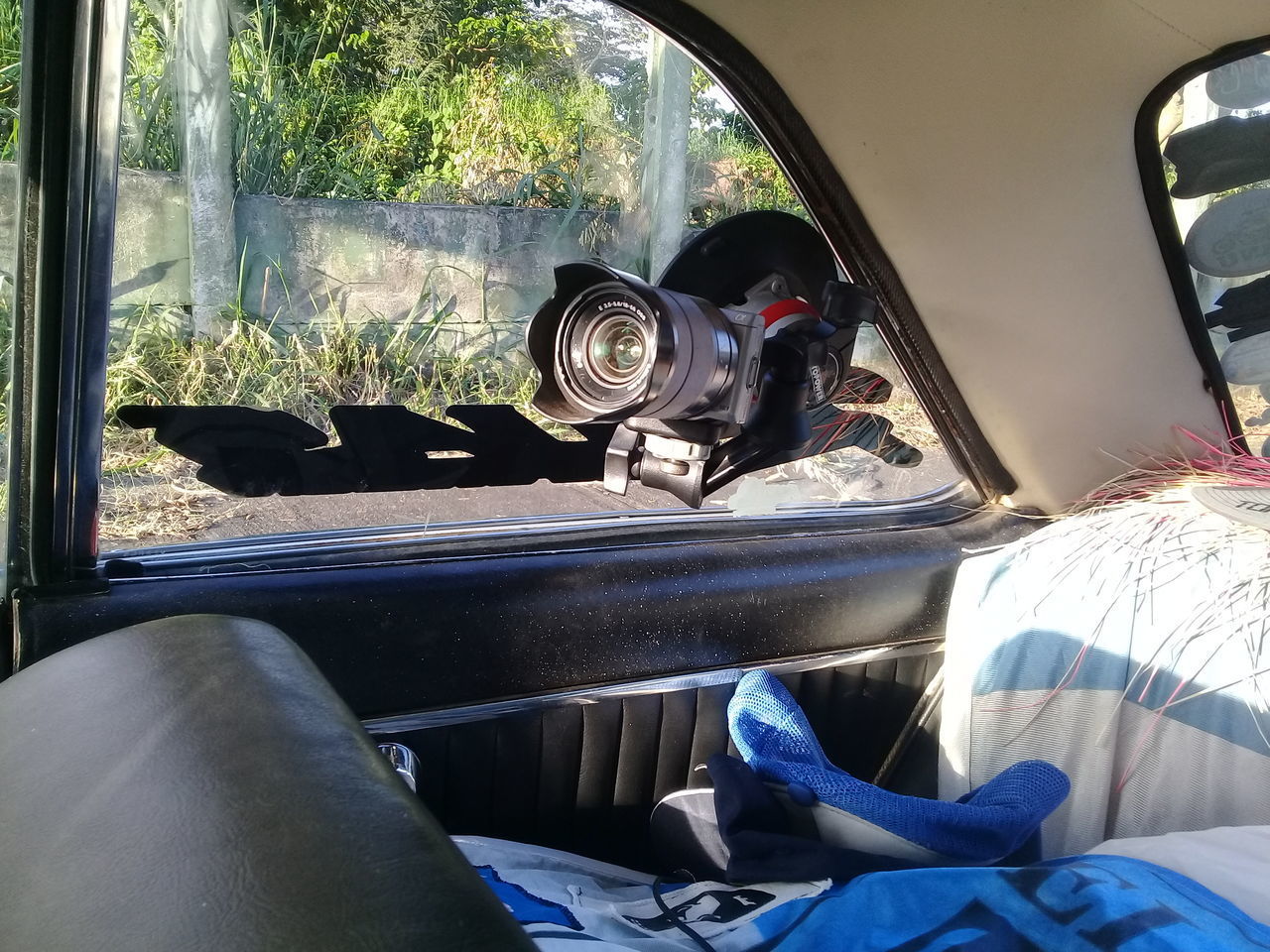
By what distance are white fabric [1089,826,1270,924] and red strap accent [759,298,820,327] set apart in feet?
2.54

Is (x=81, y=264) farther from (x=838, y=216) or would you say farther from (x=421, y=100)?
(x=838, y=216)

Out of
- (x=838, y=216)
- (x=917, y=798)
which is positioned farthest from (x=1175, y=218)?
(x=917, y=798)

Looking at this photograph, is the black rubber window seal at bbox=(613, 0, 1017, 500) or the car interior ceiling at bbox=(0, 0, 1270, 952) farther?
the black rubber window seal at bbox=(613, 0, 1017, 500)

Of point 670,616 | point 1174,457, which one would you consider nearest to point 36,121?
point 670,616

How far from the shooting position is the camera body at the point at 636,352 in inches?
47.5

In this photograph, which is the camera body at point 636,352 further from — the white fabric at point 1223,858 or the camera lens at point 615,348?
the white fabric at point 1223,858

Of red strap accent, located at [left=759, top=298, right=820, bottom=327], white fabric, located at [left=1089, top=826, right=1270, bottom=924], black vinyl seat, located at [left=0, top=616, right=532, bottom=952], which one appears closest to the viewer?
black vinyl seat, located at [left=0, top=616, right=532, bottom=952]

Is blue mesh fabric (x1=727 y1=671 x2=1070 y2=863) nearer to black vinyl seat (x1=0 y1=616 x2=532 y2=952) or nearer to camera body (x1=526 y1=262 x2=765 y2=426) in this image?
camera body (x1=526 y1=262 x2=765 y2=426)

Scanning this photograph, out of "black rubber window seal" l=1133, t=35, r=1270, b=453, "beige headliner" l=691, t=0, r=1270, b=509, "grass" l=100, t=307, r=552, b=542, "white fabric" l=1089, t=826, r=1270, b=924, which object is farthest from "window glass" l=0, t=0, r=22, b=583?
"black rubber window seal" l=1133, t=35, r=1270, b=453

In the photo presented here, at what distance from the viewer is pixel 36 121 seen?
1.12 meters

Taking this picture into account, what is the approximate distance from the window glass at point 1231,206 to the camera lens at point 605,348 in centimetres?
95

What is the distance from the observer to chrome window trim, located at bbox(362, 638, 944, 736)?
139 cm

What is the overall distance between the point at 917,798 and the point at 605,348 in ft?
2.17

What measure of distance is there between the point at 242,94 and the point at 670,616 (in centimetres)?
89
